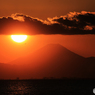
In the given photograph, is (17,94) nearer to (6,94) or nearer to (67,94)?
(6,94)

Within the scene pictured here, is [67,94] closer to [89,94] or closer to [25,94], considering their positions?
[89,94]

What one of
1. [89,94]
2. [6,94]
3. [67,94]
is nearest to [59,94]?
[67,94]

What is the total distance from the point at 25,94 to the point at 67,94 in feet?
68.5

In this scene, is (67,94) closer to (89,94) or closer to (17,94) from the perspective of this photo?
(89,94)

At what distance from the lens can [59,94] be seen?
509 feet

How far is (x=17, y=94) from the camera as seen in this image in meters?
160

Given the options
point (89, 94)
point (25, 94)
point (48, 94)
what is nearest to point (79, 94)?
point (89, 94)

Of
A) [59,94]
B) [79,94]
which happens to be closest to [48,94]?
[59,94]

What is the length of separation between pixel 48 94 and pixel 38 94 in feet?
19.6

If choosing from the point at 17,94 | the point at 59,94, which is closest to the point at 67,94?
the point at 59,94

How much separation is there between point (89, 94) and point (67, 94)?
10758mm

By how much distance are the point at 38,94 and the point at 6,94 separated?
1604 cm

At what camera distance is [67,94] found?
6102 inches

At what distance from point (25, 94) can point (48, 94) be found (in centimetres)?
1207
